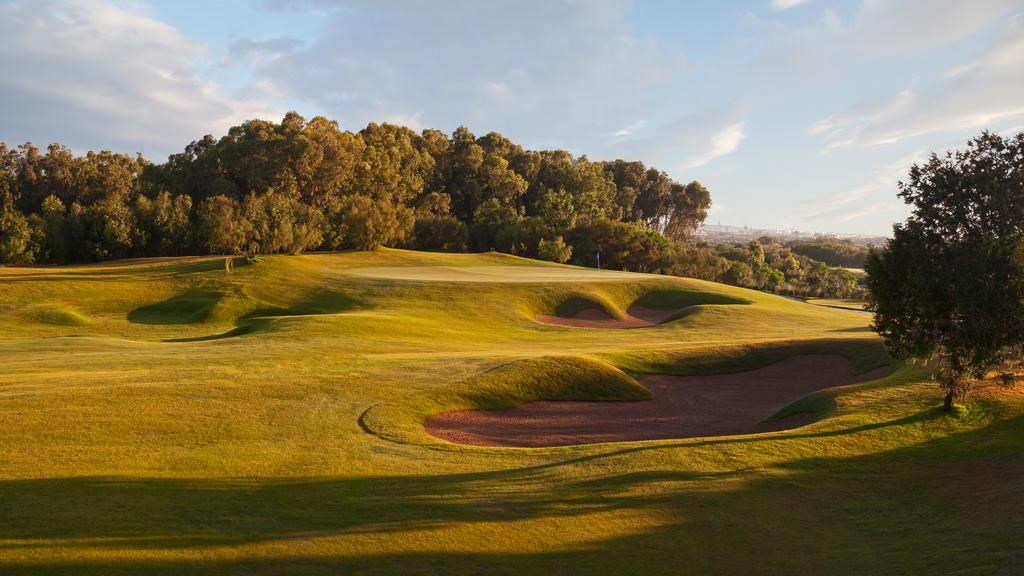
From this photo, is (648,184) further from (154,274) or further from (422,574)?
(422,574)

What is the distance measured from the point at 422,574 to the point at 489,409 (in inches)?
483

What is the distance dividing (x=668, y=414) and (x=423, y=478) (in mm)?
11731

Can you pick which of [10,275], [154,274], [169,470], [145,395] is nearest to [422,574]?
[169,470]

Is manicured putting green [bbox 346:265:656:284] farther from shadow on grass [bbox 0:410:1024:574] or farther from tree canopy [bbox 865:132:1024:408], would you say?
shadow on grass [bbox 0:410:1024:574]

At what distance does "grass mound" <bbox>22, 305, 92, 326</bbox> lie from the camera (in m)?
37.8

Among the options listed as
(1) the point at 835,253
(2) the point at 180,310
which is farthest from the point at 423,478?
(1) the point at 835,253

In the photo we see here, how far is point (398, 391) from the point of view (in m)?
21.3

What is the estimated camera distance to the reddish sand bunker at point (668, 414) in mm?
20000

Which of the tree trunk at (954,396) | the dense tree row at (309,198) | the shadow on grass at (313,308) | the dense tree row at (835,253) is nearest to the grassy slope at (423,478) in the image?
the tree trunk at (954,396)

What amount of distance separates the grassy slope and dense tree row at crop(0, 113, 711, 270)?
43894mm

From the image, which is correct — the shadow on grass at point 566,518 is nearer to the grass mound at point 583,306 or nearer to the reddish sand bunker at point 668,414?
the reddish sand bunker at point 668,414

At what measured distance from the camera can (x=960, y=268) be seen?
17.8 meters

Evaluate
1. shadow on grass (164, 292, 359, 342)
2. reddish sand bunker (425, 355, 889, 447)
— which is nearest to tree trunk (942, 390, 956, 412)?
reddish sand bunker (425, 355, 889, 447)

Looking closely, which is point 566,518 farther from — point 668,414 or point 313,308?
point 313,308
